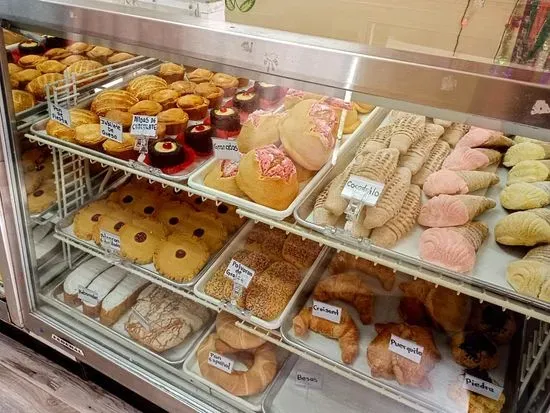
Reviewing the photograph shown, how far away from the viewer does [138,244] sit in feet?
5.17

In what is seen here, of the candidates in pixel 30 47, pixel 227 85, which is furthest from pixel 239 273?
pixel 30 47

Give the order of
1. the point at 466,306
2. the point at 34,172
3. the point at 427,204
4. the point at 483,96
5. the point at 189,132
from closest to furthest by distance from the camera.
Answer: the point at 483,96, the point at 427,204, the point at 466,306, the point at 189,132, the point at 34,172

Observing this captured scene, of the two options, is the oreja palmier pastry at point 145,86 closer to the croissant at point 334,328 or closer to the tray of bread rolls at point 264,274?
the tray of bread rolls at point 264,274

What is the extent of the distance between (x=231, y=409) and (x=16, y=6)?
4.03ft

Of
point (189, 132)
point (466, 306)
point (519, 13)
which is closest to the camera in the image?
point (466, 306)

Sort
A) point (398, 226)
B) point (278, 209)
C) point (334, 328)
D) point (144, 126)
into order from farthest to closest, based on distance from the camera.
A: 1. point (144, 126)
2. point (334, 328)
3. point (278, 209)
4. point (398, 226)

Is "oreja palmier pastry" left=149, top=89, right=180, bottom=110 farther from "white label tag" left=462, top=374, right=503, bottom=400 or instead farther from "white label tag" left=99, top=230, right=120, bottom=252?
"white label tag" left=462, top=374, right=503, bottom=400

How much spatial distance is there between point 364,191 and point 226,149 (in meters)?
0.44

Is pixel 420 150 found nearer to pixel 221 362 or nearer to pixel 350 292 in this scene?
pixel 350 292

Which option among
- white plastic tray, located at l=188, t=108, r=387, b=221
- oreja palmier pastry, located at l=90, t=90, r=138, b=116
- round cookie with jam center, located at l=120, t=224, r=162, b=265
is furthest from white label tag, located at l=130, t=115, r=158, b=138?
round cookie with jam center, located at l=120, t=224, r=162, b=265

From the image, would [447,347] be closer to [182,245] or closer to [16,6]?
[182,245]

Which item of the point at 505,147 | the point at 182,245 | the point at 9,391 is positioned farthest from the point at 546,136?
the point at 9,391

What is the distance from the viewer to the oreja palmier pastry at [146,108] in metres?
1.55

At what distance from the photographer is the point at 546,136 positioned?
2.68 feet
